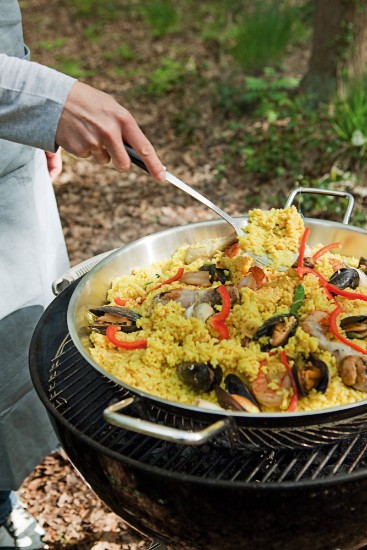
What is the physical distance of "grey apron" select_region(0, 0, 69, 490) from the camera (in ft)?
8.02

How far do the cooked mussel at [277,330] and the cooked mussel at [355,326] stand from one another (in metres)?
0.16

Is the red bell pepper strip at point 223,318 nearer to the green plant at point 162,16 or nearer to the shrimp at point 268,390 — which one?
the shrimp at point 268,390

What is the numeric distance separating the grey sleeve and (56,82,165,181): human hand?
0.09 ft

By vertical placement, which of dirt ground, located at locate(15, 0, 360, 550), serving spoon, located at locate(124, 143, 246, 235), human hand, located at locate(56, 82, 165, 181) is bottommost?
dirt ground, located at locate(15, 0, 360, 550)

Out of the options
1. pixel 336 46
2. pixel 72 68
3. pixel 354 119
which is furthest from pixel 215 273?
pixel 72 68

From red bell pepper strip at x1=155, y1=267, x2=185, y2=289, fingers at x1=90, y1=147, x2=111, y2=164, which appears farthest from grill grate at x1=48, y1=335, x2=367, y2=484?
fingers at x1=90, y1=147, x2=111, y2=164

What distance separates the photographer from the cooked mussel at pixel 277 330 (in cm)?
179

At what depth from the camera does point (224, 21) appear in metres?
9.82

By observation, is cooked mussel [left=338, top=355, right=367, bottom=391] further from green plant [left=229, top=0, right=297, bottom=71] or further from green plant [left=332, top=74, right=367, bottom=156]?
green plant [left=229, top=0, right=297, bottom=71]

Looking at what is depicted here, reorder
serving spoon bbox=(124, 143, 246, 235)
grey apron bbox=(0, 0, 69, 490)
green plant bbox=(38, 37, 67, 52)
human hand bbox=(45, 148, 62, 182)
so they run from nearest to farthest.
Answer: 1. serving spoon bbox=(124, 143, 246, 235)
2. grey apron bbox=(0, 0, 69, 490)
3. human hand bbox=(45, 148, 62, 182)
4. green plant bbox=(38, 37, 67, 52)

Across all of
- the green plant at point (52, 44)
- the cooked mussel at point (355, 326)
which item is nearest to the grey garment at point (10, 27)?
the cooked mussel at point (355, 326)

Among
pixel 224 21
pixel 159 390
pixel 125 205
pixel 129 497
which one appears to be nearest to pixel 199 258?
pixel 159 390

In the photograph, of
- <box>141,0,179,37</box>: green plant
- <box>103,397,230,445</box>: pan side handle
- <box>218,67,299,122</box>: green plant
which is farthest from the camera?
<box>141,0,179,37</box>: green plant

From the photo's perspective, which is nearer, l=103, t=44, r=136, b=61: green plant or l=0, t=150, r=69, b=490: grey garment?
l=0, t=150, r=69, b=490: grey garment
